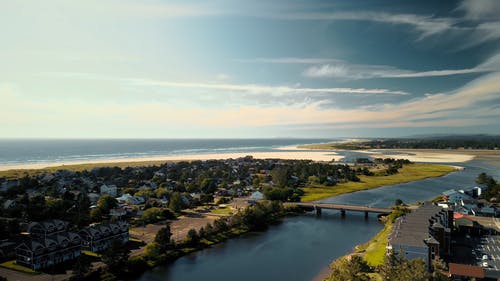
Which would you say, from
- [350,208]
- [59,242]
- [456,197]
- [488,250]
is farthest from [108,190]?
[456,197]

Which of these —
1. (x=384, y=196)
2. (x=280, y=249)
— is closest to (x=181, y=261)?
(x=280, y=249)

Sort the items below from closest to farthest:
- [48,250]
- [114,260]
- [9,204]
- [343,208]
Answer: [114,260]
[48,250]
[9,204]
[343,208]

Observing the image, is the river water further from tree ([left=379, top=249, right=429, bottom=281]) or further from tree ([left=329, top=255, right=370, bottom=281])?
tree ([left=379, top=249, right=429, bottom=281])

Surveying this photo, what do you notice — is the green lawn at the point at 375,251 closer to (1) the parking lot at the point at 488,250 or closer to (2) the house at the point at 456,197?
(1) the parking lot at the point at 488,250

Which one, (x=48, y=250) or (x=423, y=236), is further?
(x=48, y=250)

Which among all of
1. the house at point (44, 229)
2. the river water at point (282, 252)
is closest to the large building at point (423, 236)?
the river water at point (282, 252)

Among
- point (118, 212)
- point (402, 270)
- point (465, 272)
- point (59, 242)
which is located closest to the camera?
point (402, 270)

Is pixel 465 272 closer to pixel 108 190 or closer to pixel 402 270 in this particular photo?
pixel 402 270

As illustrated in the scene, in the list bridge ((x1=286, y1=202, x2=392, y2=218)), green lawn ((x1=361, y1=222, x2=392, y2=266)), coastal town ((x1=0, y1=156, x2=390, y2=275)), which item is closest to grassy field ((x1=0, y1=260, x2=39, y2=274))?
coastal town ((x1=0, y1=156, x2=390, y2=275))
